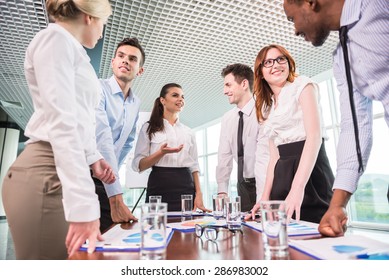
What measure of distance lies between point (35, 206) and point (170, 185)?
1.28 m

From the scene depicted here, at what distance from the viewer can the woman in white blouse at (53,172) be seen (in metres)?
0.68

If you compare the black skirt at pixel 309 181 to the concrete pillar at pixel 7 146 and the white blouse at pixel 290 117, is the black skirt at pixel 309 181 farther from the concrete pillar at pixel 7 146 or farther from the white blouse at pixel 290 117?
the concrete pillar at pixel 7 146

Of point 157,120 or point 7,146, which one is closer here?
point 157,120

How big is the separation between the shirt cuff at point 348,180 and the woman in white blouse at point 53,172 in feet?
2.74

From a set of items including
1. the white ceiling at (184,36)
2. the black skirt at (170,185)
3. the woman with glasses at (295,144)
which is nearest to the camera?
the woman with glasses at (295,144)

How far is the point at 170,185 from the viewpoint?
195 cm

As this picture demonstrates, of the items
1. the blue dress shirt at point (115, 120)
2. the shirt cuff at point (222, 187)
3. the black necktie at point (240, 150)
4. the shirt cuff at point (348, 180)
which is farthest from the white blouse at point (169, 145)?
the shirt cuff at point (348, 180)

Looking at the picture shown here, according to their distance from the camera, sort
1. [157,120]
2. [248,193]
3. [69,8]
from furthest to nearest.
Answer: [157,120] → [248,193] → [69,8]

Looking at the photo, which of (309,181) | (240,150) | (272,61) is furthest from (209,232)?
(240,150)

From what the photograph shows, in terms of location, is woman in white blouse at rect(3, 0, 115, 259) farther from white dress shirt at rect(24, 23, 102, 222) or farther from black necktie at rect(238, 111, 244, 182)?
black necktie at rect(238, 111, 244, 182)

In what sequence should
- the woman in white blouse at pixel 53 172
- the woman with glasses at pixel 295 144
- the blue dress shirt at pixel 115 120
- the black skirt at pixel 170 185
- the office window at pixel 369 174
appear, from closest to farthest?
the woman in white blouse at pixel 53 172 < the woman with glasses at pixel 295 144 < the blue dress shirt at pixel 115 120 < the black skirt at pixel 170 185 < the office window at pixel 369 174

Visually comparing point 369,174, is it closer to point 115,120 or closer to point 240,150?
point 240,150

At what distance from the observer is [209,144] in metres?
9.02

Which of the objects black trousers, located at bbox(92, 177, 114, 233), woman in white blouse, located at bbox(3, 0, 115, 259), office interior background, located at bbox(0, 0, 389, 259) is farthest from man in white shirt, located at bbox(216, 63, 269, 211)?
woman in white blouse, located at bbox(3, 0, 115, 259)
